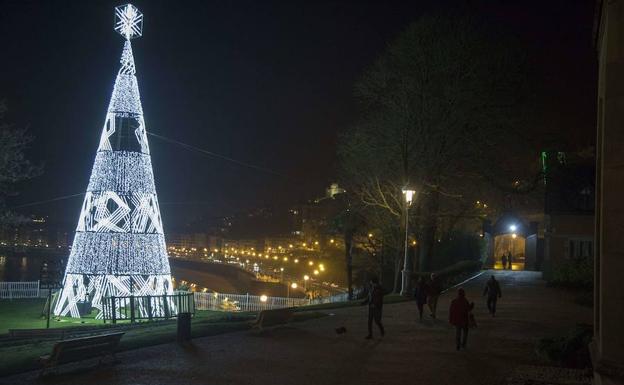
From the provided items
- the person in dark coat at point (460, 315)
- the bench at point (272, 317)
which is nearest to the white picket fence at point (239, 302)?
the bench at point (272, 317)

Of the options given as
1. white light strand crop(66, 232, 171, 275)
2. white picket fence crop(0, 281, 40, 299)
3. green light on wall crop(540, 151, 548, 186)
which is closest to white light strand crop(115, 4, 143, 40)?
white light strand crop(66, 232, 171, 275)

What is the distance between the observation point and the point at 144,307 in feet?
78.9

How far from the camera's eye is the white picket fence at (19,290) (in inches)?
1236

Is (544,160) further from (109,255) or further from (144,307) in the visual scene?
(109,255)

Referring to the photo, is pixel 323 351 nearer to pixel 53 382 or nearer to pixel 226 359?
pixel 226 359

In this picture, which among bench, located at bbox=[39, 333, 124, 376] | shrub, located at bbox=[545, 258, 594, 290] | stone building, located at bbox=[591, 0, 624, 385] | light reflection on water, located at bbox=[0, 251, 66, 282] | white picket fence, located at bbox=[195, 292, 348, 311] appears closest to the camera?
stone building, located at bbox=[591, 0, 624, 385]

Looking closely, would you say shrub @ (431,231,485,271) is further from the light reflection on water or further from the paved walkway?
the light reflection on water

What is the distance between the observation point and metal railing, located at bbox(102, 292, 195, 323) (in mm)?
22891

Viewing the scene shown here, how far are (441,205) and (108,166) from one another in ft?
58.6

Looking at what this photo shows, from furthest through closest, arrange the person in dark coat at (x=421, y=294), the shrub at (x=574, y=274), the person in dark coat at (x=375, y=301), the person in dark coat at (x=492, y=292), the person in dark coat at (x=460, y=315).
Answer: the shrub at (x=574, y=274), the person in dark coat at (x=492, y=292), the person in dark coat at (x=421, y=294), the person in dark coat at (x=375, y=301), the person in dark coat at (x=460, y=315)

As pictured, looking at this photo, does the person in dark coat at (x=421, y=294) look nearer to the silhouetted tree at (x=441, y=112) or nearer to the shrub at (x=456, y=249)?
the silhouetted tree at (x=441, y=112)

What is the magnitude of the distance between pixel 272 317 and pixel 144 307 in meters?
9.01

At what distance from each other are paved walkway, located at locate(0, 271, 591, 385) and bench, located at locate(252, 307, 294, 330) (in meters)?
0.27

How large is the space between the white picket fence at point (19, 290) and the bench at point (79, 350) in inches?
870
